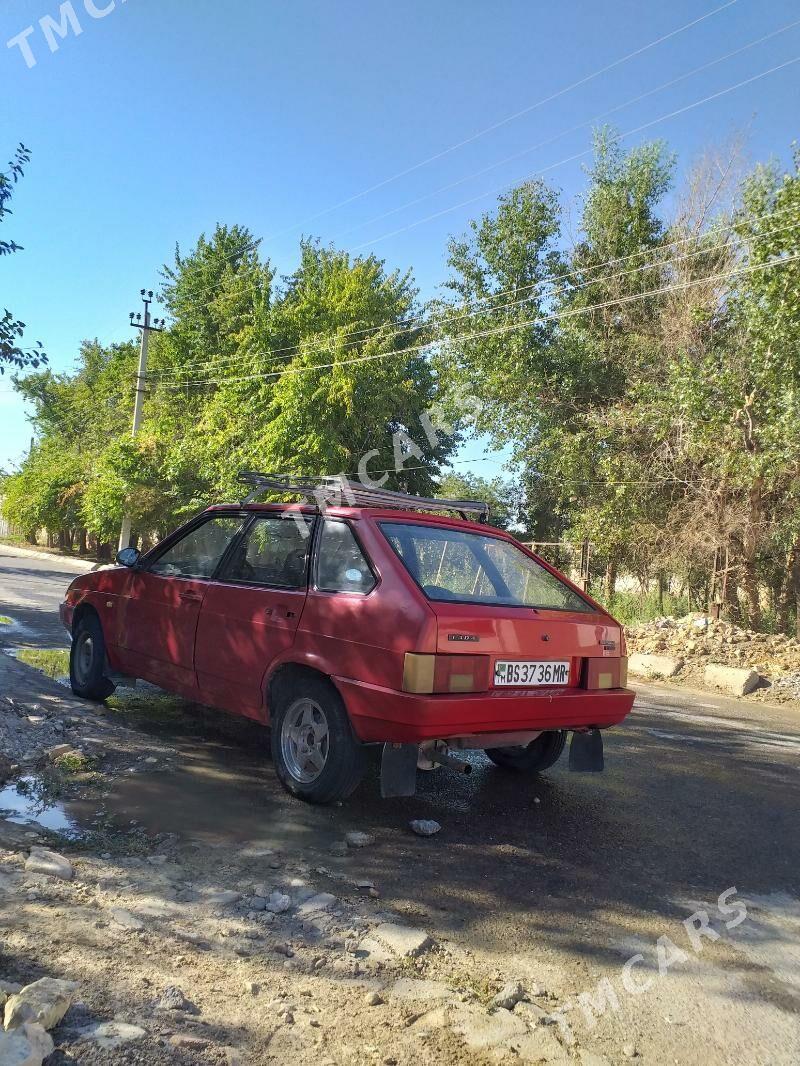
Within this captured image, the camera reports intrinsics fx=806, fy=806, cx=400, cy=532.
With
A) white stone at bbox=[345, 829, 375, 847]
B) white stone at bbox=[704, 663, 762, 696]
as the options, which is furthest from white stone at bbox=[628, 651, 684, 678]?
white stone at bbox=[345, 829, 375, 847]

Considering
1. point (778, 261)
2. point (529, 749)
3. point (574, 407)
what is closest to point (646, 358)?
point (574, 407)

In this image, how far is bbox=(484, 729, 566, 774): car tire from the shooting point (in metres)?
5.27

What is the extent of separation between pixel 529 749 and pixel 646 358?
15.3 m

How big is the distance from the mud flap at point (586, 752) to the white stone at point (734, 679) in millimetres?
7251

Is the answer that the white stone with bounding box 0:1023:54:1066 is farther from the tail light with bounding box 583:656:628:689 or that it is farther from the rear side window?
the tail light with bounding box 583:656:628:689

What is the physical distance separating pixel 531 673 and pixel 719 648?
33.2ft

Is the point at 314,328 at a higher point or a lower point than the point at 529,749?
higher

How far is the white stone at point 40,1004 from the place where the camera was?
2082 millimetres

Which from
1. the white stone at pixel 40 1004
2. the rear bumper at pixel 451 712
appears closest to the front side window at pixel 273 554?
the rear bumper at pixel 451 712

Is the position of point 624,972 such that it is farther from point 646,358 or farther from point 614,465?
point 646,358

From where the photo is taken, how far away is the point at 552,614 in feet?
14.9

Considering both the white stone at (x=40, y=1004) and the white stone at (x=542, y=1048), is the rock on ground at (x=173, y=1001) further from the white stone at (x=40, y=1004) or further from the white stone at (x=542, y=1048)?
the white stone at (x=542, y=1048)

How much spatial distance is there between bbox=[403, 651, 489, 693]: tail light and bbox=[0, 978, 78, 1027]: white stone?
1.93 meters

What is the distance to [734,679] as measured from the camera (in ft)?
37.8
